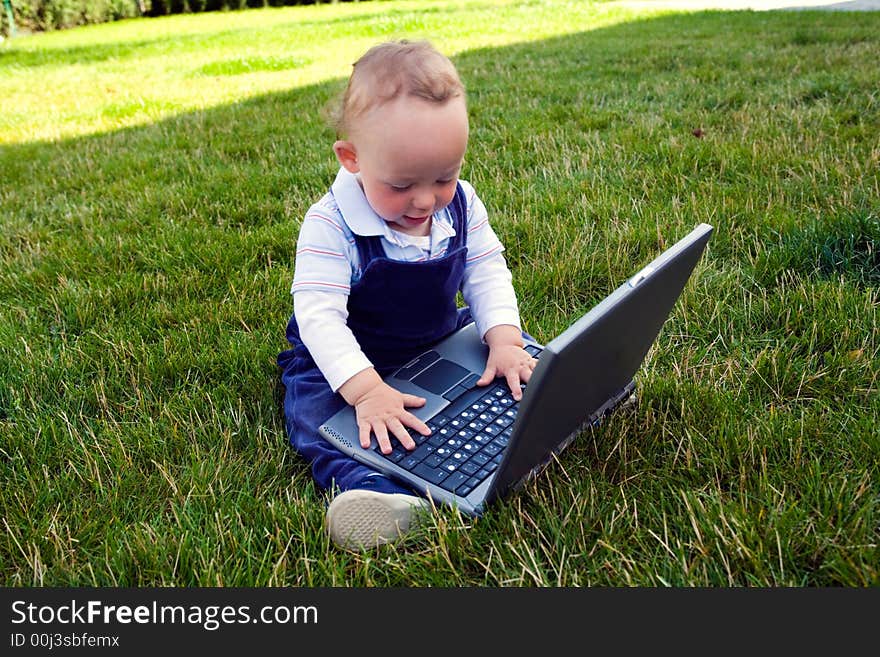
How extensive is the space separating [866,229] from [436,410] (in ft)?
6.16

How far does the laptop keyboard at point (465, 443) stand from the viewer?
6.34ft

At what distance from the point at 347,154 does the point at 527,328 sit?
1.01 meters

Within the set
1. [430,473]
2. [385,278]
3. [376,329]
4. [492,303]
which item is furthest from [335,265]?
[430,473]

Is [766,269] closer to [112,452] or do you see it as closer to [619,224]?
[619,224]

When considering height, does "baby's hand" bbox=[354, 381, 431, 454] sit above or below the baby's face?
below

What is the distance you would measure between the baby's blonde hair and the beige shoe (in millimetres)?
925

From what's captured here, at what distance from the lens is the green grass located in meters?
1.72

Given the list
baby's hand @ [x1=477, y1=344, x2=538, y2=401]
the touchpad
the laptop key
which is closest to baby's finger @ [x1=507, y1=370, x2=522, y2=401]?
baby's hand @ [x1=477, y1=344, x2=538, y2=401]

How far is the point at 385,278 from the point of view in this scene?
216cm

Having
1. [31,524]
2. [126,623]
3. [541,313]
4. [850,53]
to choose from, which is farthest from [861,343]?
[850,53]

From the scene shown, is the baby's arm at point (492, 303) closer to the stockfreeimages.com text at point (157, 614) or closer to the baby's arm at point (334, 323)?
the baby's arm at point (334, 323)

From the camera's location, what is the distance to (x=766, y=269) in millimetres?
2881

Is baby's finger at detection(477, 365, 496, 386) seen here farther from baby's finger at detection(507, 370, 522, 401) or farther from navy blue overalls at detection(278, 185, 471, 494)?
navy blue overalls at detection(278, 185, 471, 494)

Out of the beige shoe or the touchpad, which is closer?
the beige shoe
